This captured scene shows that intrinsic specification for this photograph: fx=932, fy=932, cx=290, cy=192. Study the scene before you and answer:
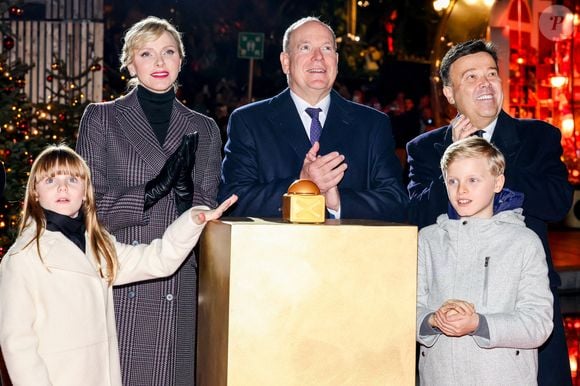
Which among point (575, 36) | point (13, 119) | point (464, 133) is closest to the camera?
point (464, 133)

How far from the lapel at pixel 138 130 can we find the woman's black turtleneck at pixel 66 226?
41 centimetres

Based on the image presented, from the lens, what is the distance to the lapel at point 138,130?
11.0ft

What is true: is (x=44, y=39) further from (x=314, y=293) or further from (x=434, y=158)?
(x=314, y=293)

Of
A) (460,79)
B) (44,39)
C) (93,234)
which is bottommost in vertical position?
(93,234)

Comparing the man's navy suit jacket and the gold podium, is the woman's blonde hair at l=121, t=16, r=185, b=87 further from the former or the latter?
the gold podium

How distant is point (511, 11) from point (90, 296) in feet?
36.7

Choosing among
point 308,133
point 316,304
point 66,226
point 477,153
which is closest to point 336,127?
point 308,133

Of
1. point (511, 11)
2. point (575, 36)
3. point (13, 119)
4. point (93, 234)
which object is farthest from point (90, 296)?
point (575, 36)

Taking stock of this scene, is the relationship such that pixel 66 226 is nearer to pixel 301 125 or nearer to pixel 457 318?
pixel 301 125

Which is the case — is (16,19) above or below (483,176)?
above

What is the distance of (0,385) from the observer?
3.52 metres

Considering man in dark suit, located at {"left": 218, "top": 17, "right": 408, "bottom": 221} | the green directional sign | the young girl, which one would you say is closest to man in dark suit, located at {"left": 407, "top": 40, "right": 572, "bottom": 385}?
man in dark suit, located at {"left": 218, "top": 17, "right": 408, "bottom": 221}

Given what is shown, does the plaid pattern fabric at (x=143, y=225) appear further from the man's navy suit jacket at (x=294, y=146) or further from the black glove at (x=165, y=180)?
the man's navy suit jacket at (x=294, y=146)

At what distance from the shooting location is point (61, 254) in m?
2.97
